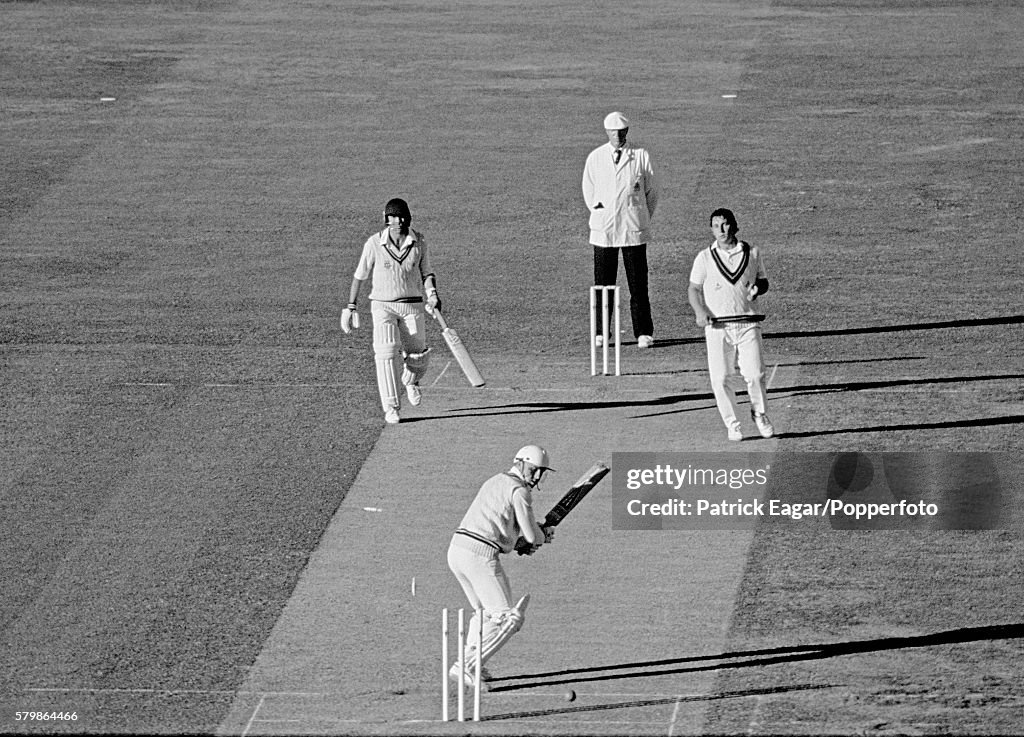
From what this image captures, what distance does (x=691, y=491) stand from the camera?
60.4ft

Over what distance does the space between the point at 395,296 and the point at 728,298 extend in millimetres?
3230

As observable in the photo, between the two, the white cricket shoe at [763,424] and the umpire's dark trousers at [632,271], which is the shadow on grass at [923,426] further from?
the umpire's dark trousers at [632,271]

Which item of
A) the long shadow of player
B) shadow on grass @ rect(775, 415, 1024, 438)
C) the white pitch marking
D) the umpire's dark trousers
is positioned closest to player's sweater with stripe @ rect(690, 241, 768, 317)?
shadow on grass @ rect(775, 415, 1024, 438)

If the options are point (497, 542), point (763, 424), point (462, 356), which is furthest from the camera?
point (462, 356)

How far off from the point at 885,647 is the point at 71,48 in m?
25.9

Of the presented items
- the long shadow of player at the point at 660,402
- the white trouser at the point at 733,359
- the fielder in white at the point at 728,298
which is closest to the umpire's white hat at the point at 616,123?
the long shadow of player at the point at 660,402

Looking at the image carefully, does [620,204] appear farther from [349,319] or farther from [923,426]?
[923,426]

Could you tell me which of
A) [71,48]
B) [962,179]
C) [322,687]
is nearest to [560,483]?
[322,687]

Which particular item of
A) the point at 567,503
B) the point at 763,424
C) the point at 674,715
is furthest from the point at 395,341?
the point at 674,715

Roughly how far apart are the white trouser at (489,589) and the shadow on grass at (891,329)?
8715mm

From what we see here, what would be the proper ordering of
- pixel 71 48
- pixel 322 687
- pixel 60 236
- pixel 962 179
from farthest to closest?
pixel 71 48, pixel 962 179, pixel 60 236, pixel 322 687

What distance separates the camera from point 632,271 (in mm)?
22188

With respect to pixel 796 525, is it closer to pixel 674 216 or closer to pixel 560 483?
pixel 560 483

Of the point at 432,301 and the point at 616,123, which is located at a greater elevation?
the point at 616,123
